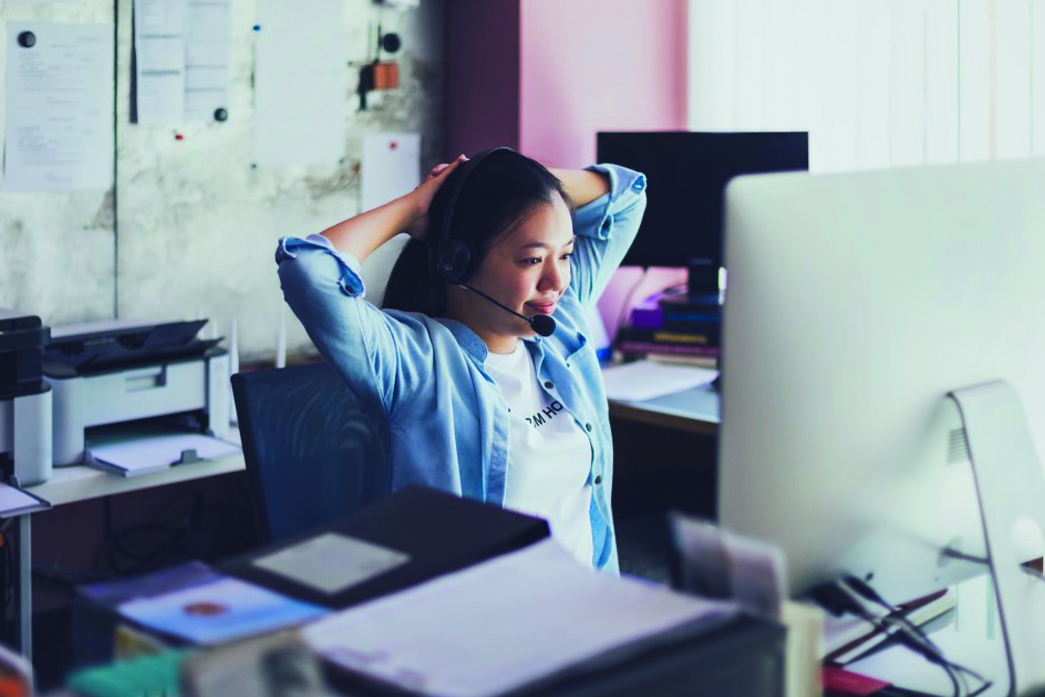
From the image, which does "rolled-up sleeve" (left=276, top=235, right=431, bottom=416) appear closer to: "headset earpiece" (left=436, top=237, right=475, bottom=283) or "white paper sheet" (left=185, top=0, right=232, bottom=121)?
"headset earpiece" (left=436, top=237, right=475, bottom=283)

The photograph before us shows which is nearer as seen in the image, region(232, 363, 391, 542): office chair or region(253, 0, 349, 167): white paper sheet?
region(232, 363, 391, 542): office chair

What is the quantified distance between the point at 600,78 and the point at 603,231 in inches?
55.7

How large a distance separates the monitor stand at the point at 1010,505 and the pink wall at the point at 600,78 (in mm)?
2160

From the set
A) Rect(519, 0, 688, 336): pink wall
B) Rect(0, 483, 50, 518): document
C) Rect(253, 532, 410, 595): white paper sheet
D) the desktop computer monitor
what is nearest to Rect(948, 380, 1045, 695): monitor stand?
the desktop computer monitor

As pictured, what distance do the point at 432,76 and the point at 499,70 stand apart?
234mm

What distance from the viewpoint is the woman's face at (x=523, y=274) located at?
70.7 inches

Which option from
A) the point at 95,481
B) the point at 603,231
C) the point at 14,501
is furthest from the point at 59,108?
the point at 603,231

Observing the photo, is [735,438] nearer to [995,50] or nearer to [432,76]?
[995,50]

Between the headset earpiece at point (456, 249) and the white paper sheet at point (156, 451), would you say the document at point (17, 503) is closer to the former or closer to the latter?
the white paper sheet at point (156, 451)

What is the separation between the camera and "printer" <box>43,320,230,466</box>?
2.46 meters

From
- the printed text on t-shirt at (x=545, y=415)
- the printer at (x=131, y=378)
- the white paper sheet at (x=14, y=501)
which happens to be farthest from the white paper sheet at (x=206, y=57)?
Result: the printed text on t-shirt at (x=545, y=415)

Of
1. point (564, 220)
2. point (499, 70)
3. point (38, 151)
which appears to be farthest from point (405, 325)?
point (499, 70)

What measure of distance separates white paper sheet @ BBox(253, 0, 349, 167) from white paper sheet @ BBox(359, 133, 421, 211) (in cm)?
10

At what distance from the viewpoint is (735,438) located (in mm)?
1070
